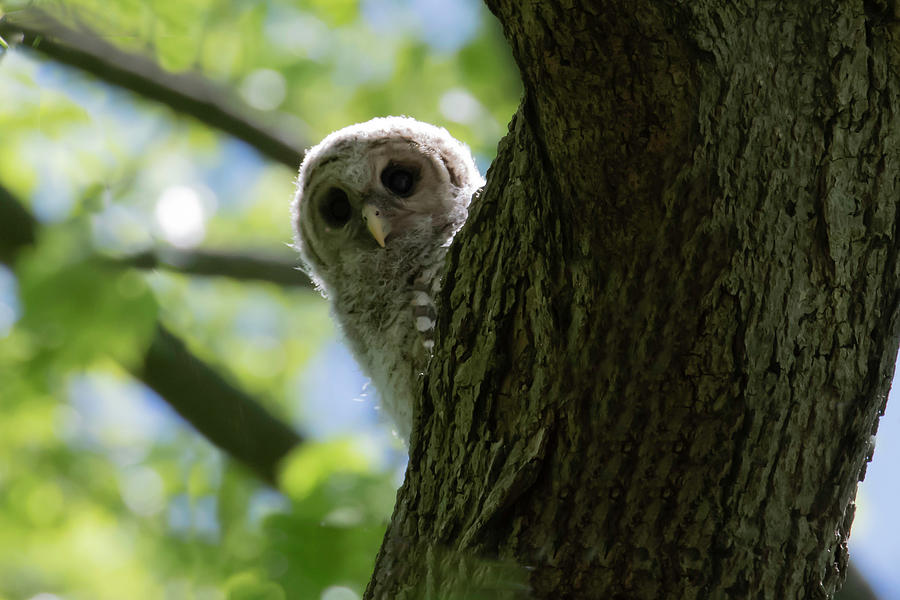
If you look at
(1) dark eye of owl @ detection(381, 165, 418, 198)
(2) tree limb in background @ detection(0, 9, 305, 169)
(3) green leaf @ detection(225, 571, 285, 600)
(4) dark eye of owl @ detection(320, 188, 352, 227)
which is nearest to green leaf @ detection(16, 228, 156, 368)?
(2) tree limb in background @ detection(0, 9, 305, 169)

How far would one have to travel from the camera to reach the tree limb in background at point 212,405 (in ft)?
14.1

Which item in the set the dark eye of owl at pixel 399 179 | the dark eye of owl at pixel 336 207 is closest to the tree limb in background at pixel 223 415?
the dark eye of owl at pixel 336 207

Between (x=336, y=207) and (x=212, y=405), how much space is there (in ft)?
3.56

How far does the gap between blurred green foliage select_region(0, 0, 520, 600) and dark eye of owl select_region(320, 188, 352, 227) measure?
587mm

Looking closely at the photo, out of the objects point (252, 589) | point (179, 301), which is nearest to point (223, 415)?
point (179, 301)

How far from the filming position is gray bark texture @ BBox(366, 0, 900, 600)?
1727mm

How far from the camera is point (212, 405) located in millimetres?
4312

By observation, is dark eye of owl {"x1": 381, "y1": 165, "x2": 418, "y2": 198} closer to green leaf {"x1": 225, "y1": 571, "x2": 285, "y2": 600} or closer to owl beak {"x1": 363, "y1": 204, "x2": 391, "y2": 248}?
owl beak {"x1": 363, "y1": 204, "x2": 391, "y2": 248}

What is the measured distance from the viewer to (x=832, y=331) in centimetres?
175

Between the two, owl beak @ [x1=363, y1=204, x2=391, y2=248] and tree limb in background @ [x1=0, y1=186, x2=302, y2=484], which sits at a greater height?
owl beak @ [x1=363, y1=204, x2=391, y2=248]

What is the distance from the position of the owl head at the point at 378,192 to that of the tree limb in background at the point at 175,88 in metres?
0.36

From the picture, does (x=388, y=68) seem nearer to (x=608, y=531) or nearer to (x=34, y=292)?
(x=34, y=292)

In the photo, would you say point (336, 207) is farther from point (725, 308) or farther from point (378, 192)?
point (725, 308)

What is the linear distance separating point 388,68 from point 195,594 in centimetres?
406
